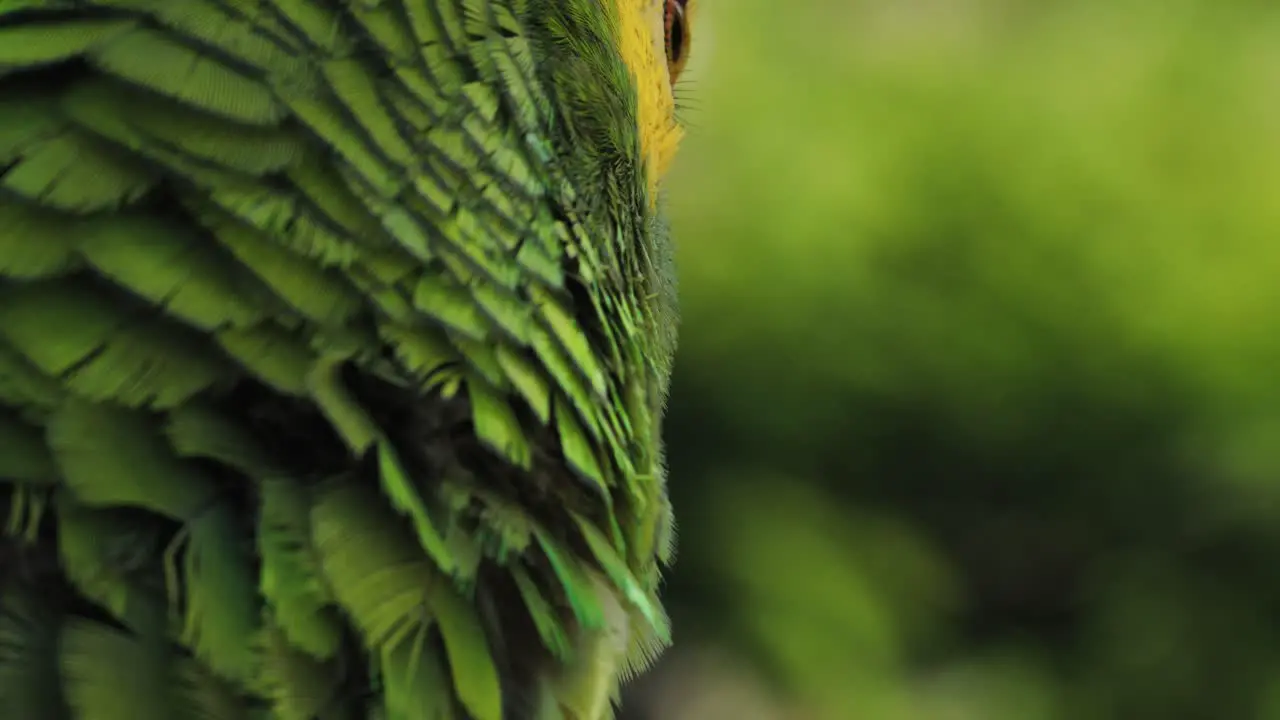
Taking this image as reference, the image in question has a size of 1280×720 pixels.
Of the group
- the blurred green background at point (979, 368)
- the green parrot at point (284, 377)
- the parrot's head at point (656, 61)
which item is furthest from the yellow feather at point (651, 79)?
the blurred green background at point (979, 368)

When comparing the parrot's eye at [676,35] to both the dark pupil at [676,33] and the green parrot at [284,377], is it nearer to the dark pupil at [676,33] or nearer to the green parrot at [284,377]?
the dark pupil at [676,33]

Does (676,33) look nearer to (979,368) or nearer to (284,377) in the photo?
(284,377)

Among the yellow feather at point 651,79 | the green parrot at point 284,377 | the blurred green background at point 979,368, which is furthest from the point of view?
the blurred green background at point 979,368

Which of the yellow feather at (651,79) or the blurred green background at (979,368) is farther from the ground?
the yellow feather at (651,79)

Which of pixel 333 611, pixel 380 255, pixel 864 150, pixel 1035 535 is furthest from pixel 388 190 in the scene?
pixel 1035 535

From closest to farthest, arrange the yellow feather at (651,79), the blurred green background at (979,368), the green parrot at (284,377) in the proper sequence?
the green parrot at (284,377) → the yellow feather at (651,79) → the blurred green background at (979,368)

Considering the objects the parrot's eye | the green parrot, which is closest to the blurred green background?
the parrot's eye

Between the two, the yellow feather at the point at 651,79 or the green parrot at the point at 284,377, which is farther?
the yellow feather at the point at 651,79

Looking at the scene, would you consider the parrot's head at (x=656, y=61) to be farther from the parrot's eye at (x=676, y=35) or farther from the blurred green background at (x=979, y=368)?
the blurred green background at (x=979, y=368)
